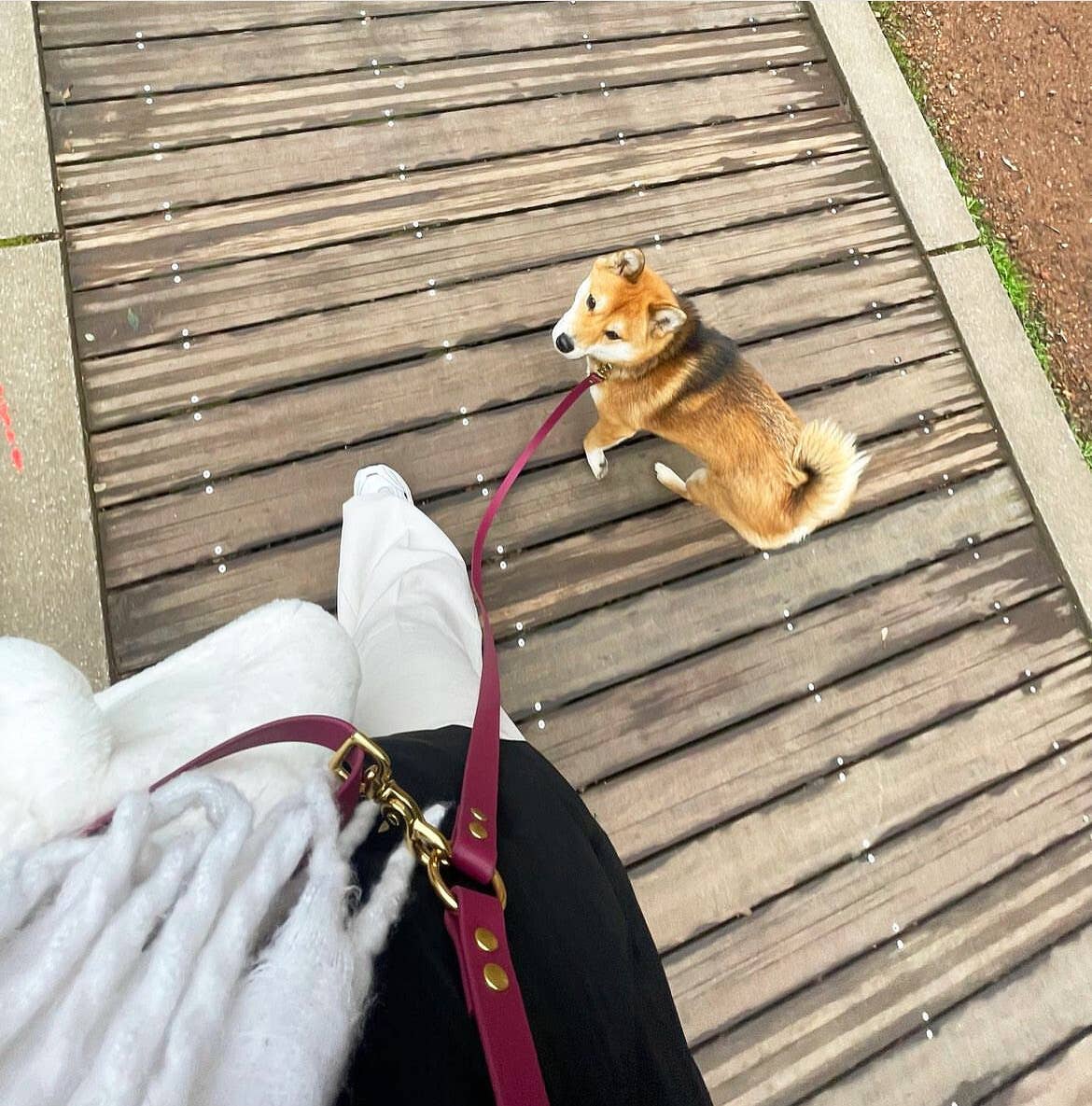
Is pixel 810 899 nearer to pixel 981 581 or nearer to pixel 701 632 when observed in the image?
pixel 701 632

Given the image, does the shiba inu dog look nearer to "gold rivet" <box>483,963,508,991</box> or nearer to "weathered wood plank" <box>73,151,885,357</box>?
"weathered wood plank" <box>73,151,885,357</box>

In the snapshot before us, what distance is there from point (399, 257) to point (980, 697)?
170 centimetres

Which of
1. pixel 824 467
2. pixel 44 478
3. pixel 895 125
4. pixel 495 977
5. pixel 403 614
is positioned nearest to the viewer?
pixel 495 977

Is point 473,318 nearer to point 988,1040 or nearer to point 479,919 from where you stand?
point 479,919

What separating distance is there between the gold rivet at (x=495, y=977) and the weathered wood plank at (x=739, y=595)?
1009mm

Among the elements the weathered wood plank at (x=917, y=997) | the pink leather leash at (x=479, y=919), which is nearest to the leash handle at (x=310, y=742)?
the pink leather leash at (x=479, y=919)

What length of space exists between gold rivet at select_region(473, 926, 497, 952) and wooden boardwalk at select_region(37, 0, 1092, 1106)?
3.26ft

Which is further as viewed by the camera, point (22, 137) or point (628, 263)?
point (22, 137)

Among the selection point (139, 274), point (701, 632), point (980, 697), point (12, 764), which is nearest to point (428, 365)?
point (139, 274)

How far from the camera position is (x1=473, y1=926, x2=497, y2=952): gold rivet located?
526mm

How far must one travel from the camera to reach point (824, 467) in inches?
55.2

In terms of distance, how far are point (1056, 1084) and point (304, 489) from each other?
6.38 feet

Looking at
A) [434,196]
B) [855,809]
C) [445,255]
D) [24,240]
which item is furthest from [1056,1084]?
[24,240]

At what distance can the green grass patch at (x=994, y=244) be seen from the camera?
2078mm
